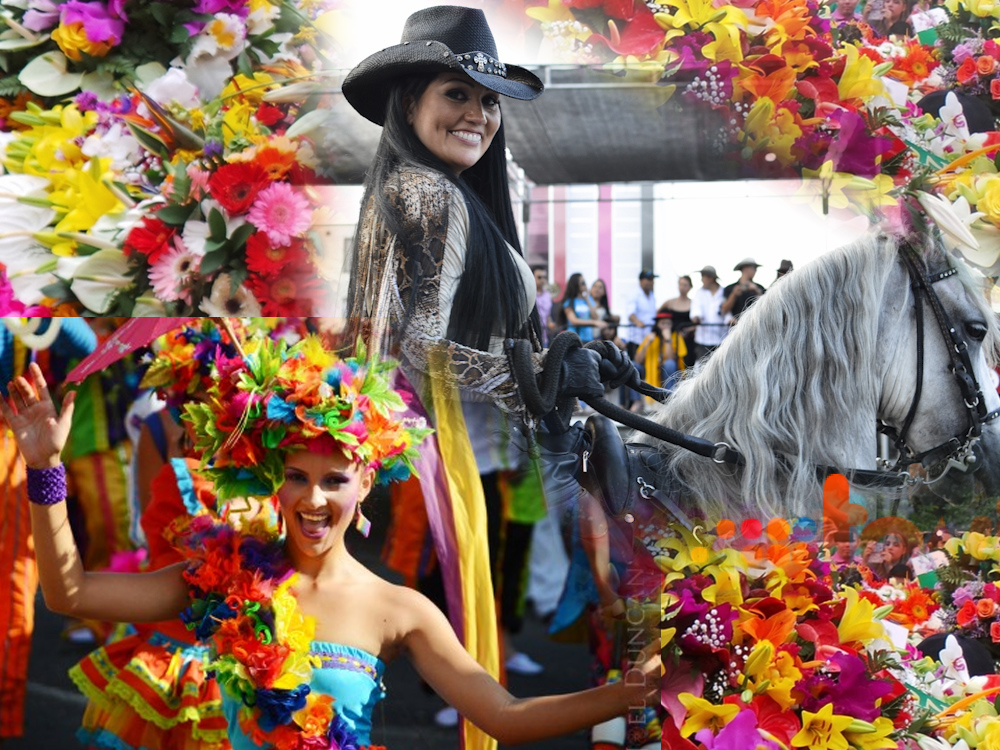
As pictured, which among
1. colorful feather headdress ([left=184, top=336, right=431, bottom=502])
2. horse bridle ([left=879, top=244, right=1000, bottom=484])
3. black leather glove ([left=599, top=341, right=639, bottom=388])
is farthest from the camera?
horse bridle ([left=879, top=244, right=1000, bottom=484])

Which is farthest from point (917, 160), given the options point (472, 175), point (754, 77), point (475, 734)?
point (475, 734)

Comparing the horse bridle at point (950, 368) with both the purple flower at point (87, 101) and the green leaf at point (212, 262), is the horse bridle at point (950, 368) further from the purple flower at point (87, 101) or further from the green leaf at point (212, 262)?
the purple flower at point (87, 101)

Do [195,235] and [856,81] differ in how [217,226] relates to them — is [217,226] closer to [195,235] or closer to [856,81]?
[195,235]

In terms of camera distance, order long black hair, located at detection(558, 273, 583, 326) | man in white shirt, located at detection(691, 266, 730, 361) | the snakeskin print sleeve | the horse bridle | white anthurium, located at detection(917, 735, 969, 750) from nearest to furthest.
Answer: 1. white anthurium, located at detection(917, 735, 969, 750)
2. the snakeskin print sleeve
3. the horse bridle
4. man in white shirt, located at detection(691, 266, 730, 361)
5. long black hair, located at detection(558, 273, 583, 326)

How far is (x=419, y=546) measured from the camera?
2.13 m

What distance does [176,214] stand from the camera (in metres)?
2.78

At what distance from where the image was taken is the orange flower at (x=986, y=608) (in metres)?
2.76

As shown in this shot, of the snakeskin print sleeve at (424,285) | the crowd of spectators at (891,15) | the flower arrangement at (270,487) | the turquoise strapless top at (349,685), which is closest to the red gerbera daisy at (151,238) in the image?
the snakeskin print sleeve at (424,285)

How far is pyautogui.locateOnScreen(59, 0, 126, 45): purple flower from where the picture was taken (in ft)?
9.71

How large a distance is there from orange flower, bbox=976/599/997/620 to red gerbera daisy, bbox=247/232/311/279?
1.79 metres

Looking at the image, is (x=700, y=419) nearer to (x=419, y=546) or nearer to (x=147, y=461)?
(x=419, y=546)

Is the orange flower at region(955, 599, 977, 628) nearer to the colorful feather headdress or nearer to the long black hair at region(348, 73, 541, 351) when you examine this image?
the long black hair at region(348, 73, 541, 351)

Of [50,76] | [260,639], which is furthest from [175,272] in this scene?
[260,639]

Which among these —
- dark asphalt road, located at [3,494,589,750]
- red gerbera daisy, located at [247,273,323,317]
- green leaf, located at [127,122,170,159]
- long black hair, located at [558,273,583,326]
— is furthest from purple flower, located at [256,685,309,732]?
long black hair, located at [558,273,583,326]
